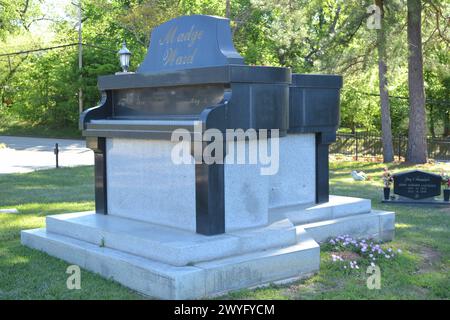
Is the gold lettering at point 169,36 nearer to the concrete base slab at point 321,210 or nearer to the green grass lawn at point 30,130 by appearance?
the concrete base slab at point 321,210

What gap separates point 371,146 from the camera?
29.7m

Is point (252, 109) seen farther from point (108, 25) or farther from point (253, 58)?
point (108, 25)

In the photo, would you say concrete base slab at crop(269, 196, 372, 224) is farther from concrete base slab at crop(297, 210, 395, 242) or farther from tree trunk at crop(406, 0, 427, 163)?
tree trunk at crop(406, 0, 427, 163)

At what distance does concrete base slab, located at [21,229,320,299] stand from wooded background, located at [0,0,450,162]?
14.1 meters

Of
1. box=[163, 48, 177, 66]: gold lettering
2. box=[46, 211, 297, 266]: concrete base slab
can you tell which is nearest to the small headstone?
box=[46, 211, 297, 266]: concrete base slab

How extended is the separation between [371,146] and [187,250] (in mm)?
25007

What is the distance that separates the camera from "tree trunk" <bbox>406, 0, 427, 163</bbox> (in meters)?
20.2

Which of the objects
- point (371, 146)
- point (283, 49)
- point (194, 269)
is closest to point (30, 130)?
point (283, 49)

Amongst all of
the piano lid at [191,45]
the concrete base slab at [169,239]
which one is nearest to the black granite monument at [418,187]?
the concrete base slab at [169,239]

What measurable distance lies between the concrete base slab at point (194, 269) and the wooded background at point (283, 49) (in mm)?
14097

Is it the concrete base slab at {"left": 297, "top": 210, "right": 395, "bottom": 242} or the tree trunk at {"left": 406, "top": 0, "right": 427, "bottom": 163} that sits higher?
the tree trunk at {"left": 406, "top": 0, "right": 427, "bottom": 163}

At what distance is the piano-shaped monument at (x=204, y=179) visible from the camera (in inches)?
245
